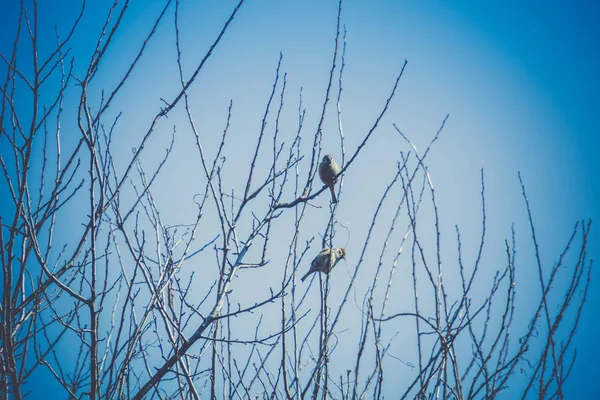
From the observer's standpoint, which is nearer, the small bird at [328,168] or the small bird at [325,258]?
the small bird at [325,258]

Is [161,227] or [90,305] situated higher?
[161,227]

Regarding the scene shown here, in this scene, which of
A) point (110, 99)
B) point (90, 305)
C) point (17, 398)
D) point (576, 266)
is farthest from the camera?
point (576, 266)

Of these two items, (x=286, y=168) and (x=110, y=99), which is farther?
(x=286, y=168)

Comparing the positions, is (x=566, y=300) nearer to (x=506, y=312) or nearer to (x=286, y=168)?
(x=506, y=312)

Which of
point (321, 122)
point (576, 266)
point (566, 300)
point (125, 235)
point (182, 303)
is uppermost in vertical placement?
point (321, 122)

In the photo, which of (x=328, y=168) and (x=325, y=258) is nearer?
(x=325, y=258)

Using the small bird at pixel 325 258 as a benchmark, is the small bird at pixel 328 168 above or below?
above

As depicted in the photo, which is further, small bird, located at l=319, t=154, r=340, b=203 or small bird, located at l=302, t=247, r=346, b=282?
small bird, located at l=319, t=154, r=340, b=203

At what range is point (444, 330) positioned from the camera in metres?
2.57

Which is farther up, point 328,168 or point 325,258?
point 328,168

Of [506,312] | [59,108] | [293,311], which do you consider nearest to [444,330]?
[506,312]

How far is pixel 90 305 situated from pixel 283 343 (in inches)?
41.5

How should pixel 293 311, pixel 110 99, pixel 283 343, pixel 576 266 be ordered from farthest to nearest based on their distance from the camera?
pixel 293 311, pixel 283 343, pixel 576 266, pixel 110 99

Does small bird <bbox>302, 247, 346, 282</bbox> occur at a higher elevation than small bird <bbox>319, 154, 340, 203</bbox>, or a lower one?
lower
